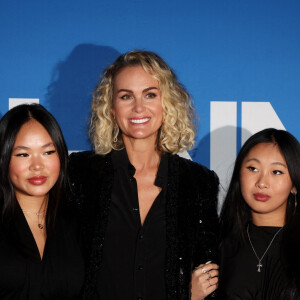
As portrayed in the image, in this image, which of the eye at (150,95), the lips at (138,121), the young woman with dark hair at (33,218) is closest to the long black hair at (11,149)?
the young woman with dark hair at (33,218)

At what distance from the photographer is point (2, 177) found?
6.63 ft

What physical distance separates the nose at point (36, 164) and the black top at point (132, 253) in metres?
0.42

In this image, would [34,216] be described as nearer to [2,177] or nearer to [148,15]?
[2,177]

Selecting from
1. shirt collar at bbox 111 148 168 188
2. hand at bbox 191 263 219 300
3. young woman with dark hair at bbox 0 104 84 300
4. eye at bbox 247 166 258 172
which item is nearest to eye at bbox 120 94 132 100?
shirt collar at bbox 111 148 168 188

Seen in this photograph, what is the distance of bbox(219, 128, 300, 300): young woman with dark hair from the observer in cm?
199

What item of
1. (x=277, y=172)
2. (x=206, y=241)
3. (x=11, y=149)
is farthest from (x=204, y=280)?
(x=11, y=149)

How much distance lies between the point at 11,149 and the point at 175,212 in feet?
2.78

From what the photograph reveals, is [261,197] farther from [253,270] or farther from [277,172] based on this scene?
[253,270]

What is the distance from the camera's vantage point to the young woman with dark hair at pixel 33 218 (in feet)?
6.23

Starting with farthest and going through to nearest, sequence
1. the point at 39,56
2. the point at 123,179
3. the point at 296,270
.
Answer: the point at 39,56 → the point at 123,179 → the point at 296,270

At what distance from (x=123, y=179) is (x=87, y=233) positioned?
0.34 meters

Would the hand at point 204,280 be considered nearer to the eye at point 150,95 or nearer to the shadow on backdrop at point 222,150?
the shadow on backdrop at point 222,150

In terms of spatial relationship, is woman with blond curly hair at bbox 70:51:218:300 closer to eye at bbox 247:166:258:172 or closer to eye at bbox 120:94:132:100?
eye at bbox 120:94:132:100

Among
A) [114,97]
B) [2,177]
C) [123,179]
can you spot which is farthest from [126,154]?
[2,177]
